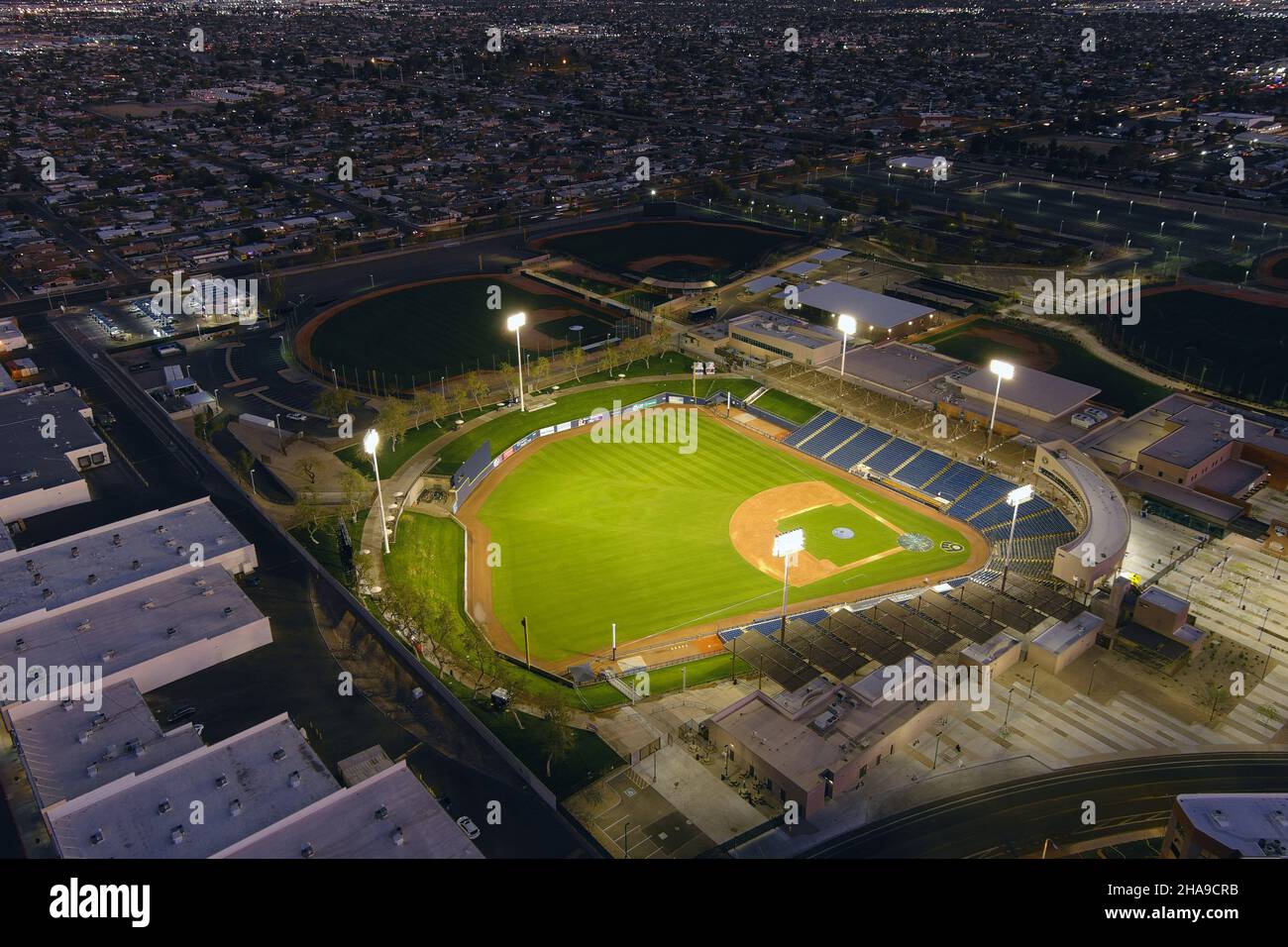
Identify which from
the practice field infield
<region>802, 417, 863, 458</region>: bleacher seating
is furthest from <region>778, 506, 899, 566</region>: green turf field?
<region>802, 417, 863, 458</region>: bleacher seating

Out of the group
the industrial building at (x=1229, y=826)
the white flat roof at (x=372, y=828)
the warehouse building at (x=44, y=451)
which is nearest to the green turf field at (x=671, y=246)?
the warehouse building at (x=44, y=451)

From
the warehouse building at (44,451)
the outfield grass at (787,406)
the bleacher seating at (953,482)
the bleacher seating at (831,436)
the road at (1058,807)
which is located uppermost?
the warehouse building at (44,451)

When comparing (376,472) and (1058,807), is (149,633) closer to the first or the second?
(376,472)

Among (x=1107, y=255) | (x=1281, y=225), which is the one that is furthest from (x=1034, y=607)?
(x=1281, y=225)

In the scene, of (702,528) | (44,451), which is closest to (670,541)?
(702,528)

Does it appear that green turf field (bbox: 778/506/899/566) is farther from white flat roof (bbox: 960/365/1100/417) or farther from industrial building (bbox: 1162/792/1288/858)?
industrial building (bbox: 1162/792/1288/858)

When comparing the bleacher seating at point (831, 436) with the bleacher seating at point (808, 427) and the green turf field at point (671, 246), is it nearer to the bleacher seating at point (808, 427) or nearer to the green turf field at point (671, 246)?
the bleacher seating at point (808, 427)
